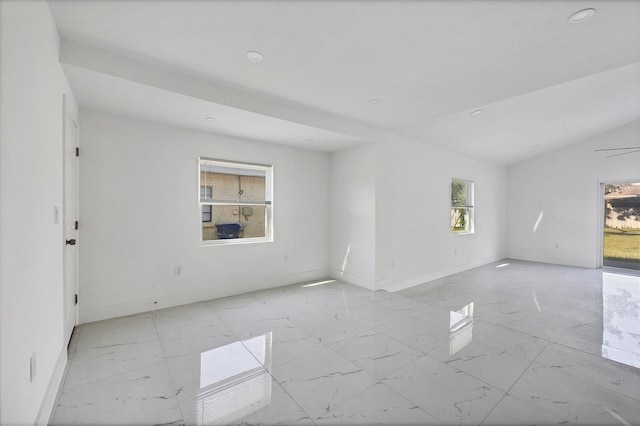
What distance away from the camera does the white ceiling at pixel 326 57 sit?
1767mm

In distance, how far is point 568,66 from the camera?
2395 mm

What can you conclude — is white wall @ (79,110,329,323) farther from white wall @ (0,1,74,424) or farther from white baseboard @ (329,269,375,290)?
white wall @ (0,1,74,424)

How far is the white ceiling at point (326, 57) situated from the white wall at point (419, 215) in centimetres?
102

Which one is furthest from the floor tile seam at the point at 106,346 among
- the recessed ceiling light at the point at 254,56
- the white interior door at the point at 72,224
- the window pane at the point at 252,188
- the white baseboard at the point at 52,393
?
the recessed ceiling light at the point at 254,56

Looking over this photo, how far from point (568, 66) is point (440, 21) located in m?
1.45

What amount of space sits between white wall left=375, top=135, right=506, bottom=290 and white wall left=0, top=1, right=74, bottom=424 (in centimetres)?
360

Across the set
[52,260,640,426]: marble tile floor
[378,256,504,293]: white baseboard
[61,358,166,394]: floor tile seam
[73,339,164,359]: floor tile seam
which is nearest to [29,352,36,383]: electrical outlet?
[52,260,640,426]: marble tile floor

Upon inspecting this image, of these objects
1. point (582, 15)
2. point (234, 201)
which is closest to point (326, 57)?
point (582, 15)

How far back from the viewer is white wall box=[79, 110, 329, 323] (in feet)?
9.86

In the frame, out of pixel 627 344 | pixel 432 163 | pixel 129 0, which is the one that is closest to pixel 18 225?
pixel 129 0

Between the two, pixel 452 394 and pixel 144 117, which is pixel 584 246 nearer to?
pixel 452 394

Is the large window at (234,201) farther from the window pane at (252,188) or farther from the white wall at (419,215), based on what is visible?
the white wall at (419,215)

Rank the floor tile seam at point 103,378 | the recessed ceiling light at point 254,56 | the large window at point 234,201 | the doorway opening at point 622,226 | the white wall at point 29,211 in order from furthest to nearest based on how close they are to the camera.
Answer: the doorway opening at point 622,226
the large window at point 234,201
the recessed ceiling light at point 254,56
the floor tile seam at point 103,378
the white wall at point 29,211

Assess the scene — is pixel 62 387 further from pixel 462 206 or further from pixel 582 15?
pixel 462 206
